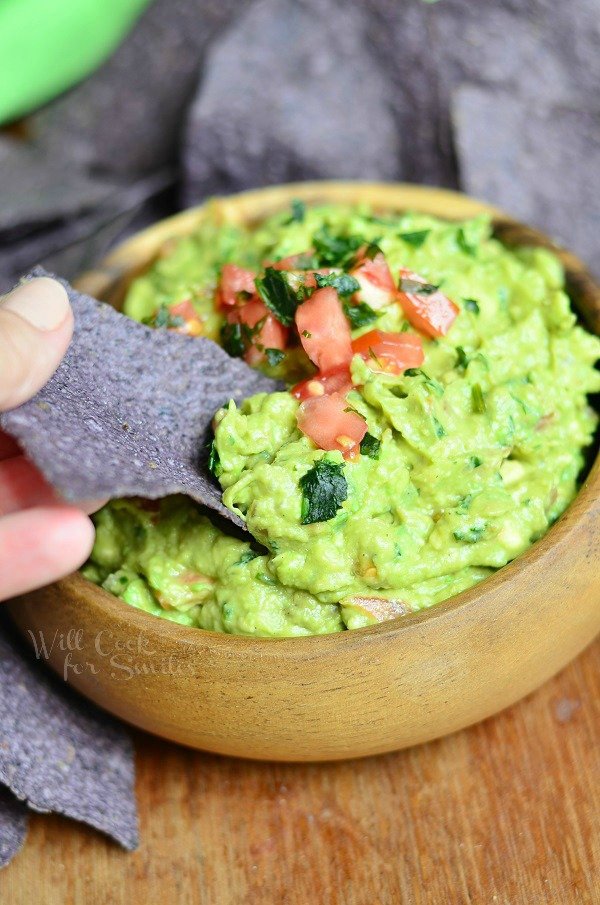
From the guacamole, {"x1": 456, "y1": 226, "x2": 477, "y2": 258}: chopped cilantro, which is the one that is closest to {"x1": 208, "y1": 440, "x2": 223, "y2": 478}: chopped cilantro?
the guacamole

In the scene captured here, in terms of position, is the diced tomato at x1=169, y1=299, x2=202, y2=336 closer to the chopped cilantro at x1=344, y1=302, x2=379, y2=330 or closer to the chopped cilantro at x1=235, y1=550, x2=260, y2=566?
the chopped cilantro at x1=344, y1=302, x2=379, y2=330

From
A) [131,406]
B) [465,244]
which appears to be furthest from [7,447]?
[465,244]

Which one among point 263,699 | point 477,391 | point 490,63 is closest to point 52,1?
point 490,63

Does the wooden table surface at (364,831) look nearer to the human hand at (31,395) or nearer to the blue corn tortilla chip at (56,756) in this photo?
the blue corn tortilla chip at (56,756)

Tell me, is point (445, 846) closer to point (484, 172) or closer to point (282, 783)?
point (282, 783)

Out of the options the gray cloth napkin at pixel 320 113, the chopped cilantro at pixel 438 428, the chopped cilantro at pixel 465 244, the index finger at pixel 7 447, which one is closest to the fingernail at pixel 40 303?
the index finger at pixel 7 447
